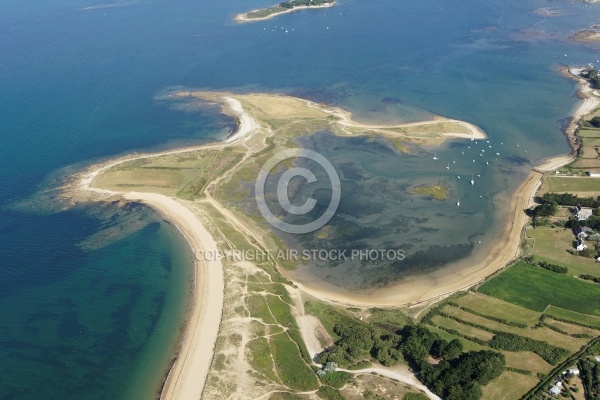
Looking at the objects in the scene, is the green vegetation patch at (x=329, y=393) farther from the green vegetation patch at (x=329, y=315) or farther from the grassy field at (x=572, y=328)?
the grassy field at (x=572, y=328)

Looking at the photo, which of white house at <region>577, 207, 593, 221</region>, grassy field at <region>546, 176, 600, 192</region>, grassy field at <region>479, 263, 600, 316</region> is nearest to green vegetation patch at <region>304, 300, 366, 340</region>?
grassy field at <region>479, 263, 600, 316</region>

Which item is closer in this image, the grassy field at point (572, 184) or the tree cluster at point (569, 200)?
the tree cluster at point (569, 200)

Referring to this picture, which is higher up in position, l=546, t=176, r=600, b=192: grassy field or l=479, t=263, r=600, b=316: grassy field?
l=546, t=176, r=600, b=192: grassy field

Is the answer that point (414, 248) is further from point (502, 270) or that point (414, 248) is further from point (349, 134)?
point (349, 134)

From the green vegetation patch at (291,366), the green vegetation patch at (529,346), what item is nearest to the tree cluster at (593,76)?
the green vegetation patch at (529,346)

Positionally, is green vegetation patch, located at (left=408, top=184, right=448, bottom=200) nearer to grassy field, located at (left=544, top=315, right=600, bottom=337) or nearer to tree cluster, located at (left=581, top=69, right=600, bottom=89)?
grassy field, located at (left=544, top=315, right=600, bottom=337)

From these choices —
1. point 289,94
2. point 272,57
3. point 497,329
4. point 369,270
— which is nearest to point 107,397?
point 369,270
